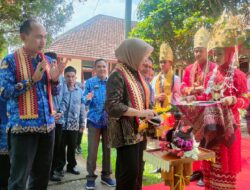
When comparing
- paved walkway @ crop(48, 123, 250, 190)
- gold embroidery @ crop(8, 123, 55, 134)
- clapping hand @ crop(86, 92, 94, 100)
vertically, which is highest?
clapping hand @ crop(86, 92, 94, 100)

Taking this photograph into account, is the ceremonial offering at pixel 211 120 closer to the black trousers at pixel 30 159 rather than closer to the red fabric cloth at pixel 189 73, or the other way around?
the red fabric cloth at pixel 189 73

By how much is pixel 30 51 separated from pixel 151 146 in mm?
1379

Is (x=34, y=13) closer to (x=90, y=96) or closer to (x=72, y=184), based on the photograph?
(x=90, y=96)

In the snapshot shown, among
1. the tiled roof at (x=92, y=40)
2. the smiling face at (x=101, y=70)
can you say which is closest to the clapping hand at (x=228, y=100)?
the smiling face at (x=101, y=70)

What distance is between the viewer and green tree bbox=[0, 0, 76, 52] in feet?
11.8

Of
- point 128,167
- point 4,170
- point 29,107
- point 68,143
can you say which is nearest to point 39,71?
point 29,107

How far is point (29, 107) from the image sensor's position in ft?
7.84

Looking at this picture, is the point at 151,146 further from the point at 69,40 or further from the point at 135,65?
the point at 69,40

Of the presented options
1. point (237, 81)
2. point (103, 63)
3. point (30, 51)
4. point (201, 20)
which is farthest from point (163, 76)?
point (201, 20)

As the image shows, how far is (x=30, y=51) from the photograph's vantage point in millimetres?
→ 2520

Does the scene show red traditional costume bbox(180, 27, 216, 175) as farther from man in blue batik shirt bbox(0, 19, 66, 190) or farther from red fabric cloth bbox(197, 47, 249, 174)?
man in blue batik shirt bbox(0, 19, 66, 190)

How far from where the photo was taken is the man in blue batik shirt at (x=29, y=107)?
2.33 metres

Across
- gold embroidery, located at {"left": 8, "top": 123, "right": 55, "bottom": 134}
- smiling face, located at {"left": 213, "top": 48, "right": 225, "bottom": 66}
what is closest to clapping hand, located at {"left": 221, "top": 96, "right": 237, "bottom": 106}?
smiling face, located at {"left": 213, "top": 48, "right": 225, "bottom": 66}

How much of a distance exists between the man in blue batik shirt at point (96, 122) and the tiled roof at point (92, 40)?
11931mm
